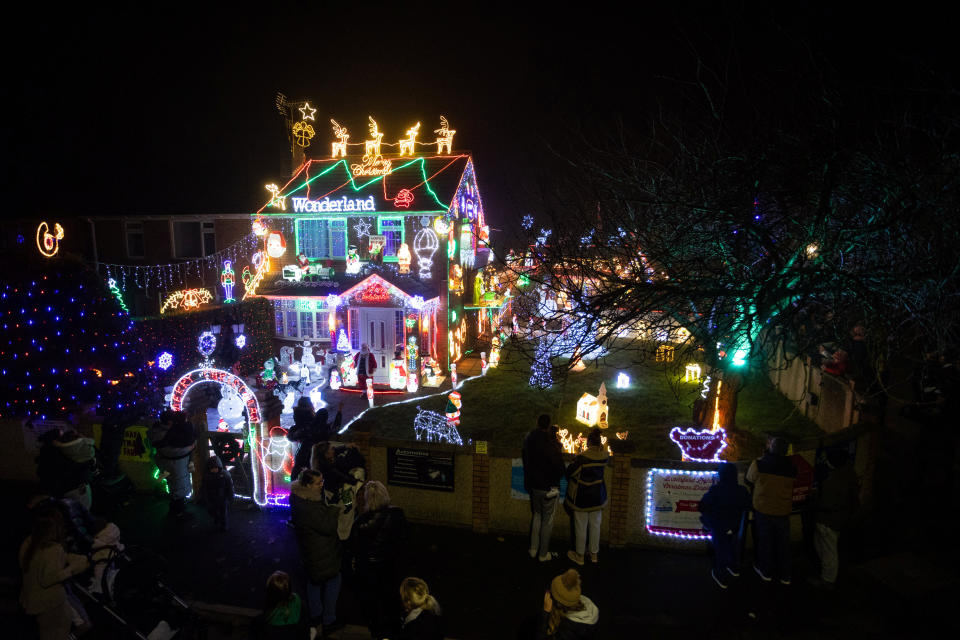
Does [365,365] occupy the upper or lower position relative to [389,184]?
lower

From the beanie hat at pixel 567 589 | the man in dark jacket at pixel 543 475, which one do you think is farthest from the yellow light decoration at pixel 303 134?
the beanie hat at pixel 567 589

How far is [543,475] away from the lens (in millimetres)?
6586

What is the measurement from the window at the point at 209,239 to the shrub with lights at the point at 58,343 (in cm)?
1109

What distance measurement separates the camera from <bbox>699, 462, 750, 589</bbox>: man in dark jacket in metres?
6.14

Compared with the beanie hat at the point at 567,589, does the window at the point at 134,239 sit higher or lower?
higher

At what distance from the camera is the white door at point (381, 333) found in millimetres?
17469

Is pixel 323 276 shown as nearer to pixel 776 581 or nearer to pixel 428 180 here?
pixel 428 180

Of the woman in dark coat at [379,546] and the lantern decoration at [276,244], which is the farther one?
the lantern decoration at [276,244]

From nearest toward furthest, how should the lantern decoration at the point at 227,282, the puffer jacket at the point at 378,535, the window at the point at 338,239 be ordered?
the puffer jacket at the point at 378,535 < the lantern decoration at the point at 227,282 < the window at the point at 338,239

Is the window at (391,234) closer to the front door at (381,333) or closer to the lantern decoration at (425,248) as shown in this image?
the lantern decoration at (425,248)

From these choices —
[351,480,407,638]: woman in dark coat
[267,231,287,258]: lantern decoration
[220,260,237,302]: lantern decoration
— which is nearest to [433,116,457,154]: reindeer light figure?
[267,231,287,258]: lantern decoration

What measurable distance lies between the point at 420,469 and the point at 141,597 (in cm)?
378

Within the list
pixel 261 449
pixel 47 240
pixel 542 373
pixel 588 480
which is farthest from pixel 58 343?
pixel 542 373

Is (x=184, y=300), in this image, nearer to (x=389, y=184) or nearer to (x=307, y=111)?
(x=389, y=184)
